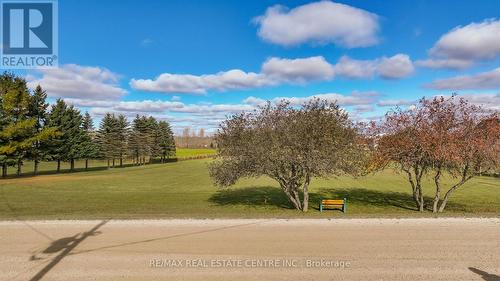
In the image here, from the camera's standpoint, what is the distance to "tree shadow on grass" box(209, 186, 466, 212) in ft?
75.3

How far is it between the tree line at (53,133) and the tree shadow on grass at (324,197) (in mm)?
30248

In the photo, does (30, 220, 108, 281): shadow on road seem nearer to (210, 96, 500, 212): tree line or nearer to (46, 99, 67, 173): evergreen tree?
(210, 96, 500, 212): tree line

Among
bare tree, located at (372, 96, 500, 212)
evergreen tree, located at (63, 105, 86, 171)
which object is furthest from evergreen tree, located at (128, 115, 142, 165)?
bare tree, located at (372, 96, 500, 212)

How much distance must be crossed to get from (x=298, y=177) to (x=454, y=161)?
26.3ft

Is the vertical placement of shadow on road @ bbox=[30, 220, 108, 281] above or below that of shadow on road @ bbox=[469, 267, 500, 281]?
above

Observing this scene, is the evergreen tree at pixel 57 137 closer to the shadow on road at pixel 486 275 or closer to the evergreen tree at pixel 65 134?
the evergreen tree at pixel 65 134

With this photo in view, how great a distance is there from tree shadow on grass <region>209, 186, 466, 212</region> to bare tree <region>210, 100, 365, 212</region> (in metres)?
4.40

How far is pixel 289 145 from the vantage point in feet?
57.9

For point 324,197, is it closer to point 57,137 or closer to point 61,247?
point 61,247

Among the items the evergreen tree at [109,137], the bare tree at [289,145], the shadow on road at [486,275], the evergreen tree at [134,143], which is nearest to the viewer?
the shadow on road at [486,275]

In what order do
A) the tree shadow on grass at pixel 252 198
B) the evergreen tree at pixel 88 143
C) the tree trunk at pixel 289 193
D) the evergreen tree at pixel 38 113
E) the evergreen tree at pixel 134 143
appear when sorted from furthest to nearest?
the evergreen tree at pixel 134 143 → the evergreen tree at pixel 88 143 → the evergreen tree at pixel 38 113 → the tree shadow on grass at pixel 252 198 → the tree trunk at pixel 289 193

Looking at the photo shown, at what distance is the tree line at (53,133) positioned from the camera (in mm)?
42969

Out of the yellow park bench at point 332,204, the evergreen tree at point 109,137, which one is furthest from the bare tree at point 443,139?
the evergreen tree at point 109,137

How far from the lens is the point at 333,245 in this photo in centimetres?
1045
